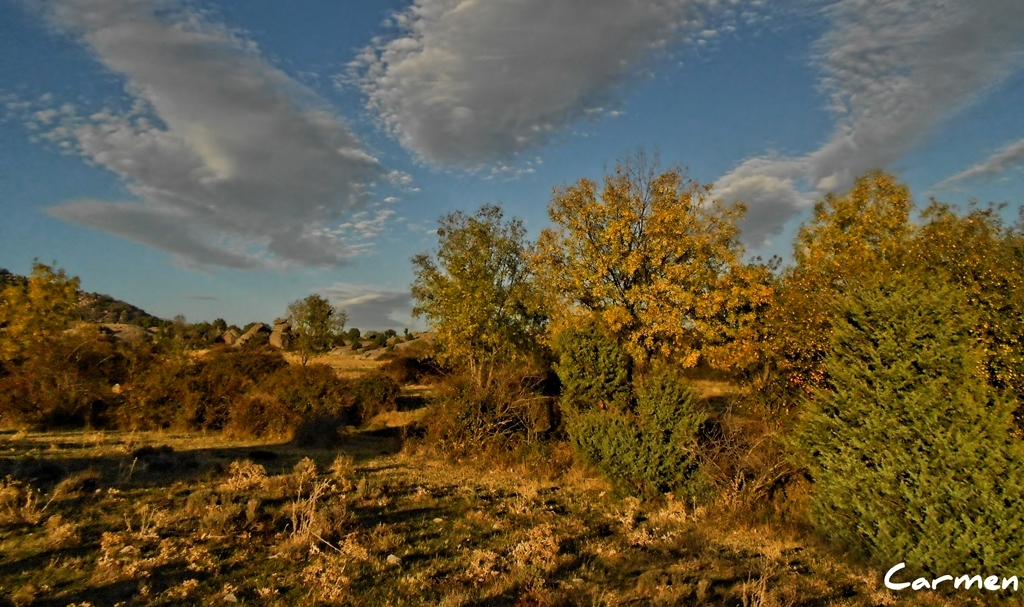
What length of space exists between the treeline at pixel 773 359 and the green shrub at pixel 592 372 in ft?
0.21

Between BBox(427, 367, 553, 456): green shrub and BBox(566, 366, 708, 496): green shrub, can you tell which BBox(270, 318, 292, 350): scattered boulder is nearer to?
BBox(427, 367, 553, 456): green shrub

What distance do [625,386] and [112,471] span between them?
13868 mm

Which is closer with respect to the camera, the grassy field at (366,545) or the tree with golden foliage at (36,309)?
the grassy field at (366,545)

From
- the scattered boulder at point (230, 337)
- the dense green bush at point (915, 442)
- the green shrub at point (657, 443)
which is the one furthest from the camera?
the scattered boulder at point (230, 337)

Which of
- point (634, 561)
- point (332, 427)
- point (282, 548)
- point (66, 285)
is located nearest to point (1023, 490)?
point (634, 561)

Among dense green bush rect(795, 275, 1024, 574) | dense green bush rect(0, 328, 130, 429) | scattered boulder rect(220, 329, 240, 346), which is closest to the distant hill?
scattered boulder rect(220, 329, 240, 346)

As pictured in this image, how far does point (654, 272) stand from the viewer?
830 inches

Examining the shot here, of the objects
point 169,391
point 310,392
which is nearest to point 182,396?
point 169,391

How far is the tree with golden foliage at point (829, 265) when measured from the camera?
13.3 metres

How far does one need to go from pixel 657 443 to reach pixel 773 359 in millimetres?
6125

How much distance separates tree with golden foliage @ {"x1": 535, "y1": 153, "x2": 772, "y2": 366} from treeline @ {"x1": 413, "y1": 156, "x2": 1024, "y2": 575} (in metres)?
0.08

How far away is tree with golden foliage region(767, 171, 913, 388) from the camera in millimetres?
13258

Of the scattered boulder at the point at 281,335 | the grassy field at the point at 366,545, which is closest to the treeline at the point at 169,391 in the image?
the grassy field at the point at 366,545

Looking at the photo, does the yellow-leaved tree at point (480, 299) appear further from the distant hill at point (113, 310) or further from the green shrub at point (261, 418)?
the distant hill at point (113, 310)
